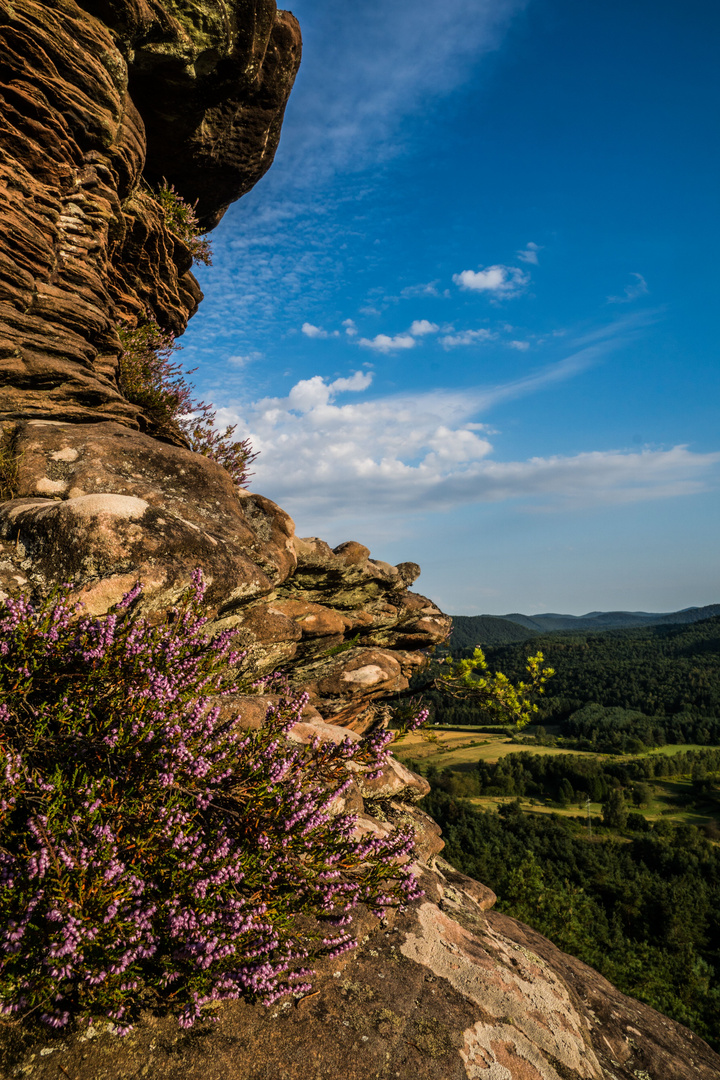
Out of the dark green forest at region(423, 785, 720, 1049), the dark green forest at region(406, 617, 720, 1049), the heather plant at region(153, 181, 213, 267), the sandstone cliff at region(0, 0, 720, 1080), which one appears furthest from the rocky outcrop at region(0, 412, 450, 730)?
the dark green forest at region(423, 785, 720, 1049)

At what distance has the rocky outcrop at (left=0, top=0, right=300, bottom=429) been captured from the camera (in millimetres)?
7988

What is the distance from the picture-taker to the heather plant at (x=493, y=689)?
14828mm

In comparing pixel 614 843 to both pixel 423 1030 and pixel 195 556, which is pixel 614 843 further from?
pixel 195 556

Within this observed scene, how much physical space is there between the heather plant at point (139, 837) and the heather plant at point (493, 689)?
10.8m

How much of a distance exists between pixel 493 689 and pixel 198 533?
11826 mm

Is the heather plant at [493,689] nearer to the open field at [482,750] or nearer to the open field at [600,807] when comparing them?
the open field at [600,807]

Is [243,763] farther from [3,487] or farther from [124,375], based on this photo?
[124,375]

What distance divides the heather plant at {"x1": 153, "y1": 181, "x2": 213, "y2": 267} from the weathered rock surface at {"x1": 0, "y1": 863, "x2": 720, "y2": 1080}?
46.9ft

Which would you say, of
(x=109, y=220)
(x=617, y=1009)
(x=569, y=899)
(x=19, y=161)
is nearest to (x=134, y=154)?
(x=109, y=220)

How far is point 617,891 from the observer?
8956 centimetres

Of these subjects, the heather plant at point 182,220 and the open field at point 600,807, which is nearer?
the heather plant at point 182,220

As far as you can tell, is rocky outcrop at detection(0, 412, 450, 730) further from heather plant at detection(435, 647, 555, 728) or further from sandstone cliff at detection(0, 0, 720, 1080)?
heather plant at detection(435, 647, 555, 728)

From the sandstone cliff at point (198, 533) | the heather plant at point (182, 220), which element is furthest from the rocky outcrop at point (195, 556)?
the heather plant at point (182, 220)

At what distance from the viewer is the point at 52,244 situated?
8.72m
